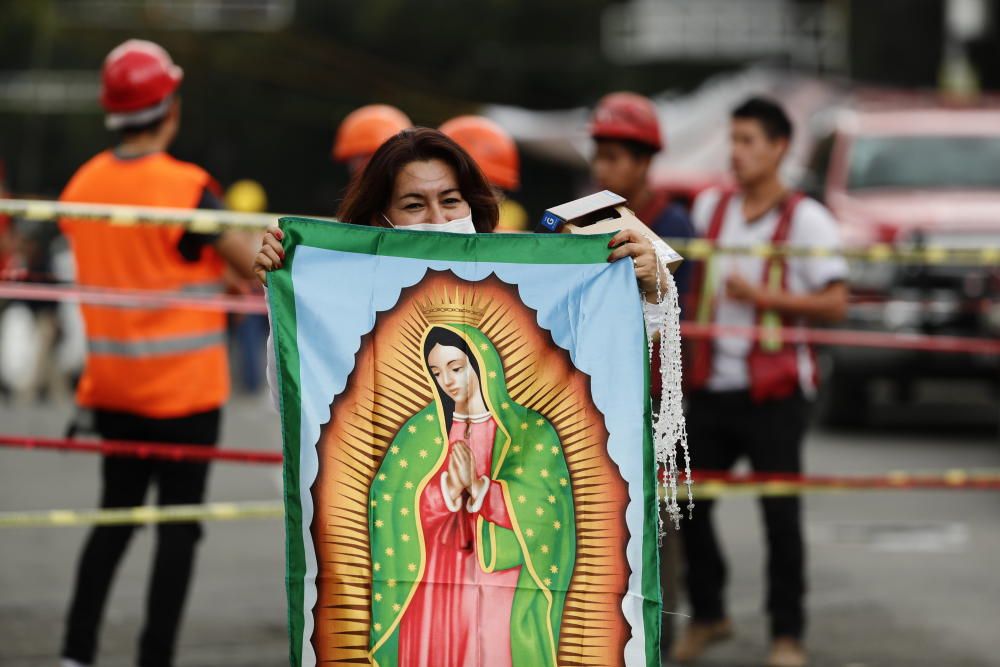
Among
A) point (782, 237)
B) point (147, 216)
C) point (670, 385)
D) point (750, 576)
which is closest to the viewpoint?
point (670, 385)

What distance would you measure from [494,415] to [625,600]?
46cm

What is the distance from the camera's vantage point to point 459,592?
138 inches

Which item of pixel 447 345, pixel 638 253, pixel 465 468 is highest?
pixel 638 253

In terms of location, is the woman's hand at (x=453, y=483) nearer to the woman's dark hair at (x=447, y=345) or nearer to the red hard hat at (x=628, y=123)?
the woman's dark hair at (x=447, y=345)

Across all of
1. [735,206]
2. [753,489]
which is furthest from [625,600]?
[735,206]

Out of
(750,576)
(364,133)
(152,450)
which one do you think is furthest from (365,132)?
(750,576)

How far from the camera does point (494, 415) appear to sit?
3.59 meters

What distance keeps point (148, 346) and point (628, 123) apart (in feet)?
6.11

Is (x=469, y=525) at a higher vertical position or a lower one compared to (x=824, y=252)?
lower

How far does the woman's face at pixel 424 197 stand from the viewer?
3918 mm

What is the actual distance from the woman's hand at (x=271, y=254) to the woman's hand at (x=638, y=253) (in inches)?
27.7

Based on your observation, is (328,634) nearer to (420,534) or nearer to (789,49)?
(420,534)

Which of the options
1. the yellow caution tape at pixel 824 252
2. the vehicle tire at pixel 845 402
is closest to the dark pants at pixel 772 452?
the yellow caution tape at pixel 824 252

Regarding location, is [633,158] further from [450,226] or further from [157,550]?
[450,226]
